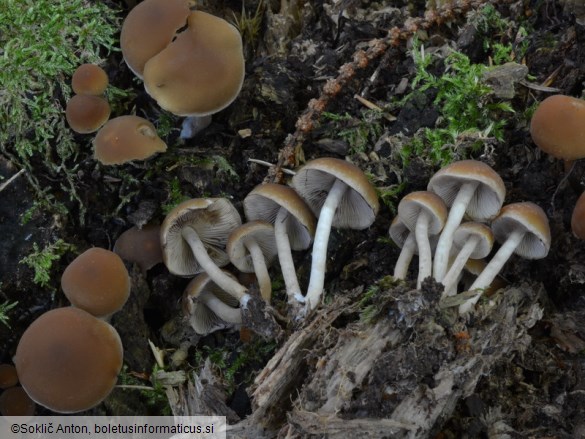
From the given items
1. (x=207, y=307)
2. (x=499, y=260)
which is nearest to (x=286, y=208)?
(x=207, y=307)

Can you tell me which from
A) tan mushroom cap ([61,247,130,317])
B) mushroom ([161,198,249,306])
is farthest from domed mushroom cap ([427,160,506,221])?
tan mushroom cap ([61,247,130,317])

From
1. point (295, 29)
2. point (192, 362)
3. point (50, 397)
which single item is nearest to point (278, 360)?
point (192, 362)

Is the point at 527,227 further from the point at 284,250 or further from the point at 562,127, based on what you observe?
the point at 284,250

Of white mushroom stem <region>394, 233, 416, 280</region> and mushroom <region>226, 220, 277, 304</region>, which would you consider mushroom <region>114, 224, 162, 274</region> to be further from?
white mushroom stem <region>394, 233, 416, 280</region>

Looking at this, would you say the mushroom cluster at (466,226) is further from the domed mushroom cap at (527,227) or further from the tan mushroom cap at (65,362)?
the tan mushroom cap at (65,362)

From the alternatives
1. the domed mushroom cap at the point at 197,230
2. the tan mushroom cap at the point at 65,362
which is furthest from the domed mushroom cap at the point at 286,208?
the tan mushroom cap at the point at 65,362

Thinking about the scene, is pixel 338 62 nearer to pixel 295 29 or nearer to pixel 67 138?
pixel 295 29

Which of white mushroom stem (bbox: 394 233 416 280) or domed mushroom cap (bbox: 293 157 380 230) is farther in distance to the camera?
white mushroom stem (bbox: 394 233 416 280)
